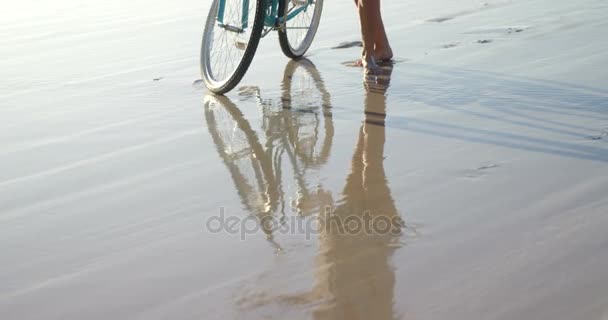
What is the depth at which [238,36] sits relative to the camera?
576 centimetres

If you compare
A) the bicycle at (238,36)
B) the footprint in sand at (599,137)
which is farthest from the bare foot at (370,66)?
the footprint in sand at (599,137)

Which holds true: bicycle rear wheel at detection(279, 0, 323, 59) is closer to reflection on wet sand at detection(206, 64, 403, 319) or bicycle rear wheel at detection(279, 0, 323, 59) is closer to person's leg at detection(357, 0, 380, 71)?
person's leg at detection(357, 0, 380, 71)

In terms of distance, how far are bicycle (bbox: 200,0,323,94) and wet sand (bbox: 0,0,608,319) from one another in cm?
13

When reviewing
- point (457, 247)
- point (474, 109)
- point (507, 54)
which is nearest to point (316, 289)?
point (457, 247)

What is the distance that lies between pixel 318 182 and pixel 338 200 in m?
0.25

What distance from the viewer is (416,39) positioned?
6754 mm

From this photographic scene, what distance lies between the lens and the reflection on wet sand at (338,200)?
8.90 ft

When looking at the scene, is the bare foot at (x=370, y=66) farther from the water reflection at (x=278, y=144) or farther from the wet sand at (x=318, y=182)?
the water reflection at (x=278, y=144)

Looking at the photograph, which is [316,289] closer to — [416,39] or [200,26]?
[416,39]

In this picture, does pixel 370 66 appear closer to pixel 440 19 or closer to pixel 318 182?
pixel 440 19

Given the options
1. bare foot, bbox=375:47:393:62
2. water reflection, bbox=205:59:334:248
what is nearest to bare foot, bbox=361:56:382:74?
bare foot, bbox=375:47:393:62

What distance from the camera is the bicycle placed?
17.5ft

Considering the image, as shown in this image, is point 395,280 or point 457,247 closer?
point 395,280

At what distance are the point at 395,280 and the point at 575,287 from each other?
496 mm
